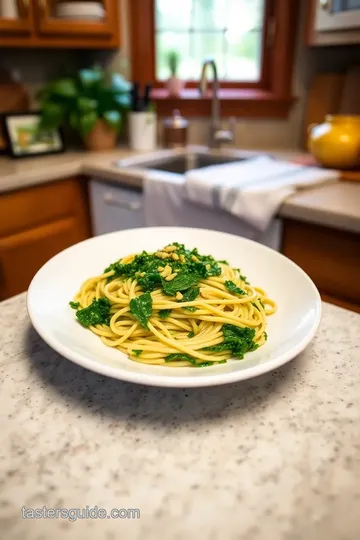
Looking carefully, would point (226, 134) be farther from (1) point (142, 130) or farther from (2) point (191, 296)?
(2) point (191, 296)

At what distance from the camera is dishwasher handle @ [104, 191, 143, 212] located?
70.0 inches

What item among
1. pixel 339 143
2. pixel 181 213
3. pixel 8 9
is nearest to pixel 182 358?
pixel 181 213

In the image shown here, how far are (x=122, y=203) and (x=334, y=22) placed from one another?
1010 mm

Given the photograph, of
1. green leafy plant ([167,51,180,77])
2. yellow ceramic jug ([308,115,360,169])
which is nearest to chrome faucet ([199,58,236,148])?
green leafy plant ([167,51,180,77])

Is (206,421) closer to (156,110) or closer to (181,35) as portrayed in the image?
(156,110)

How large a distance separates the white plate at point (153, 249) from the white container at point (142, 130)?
4.57 feet

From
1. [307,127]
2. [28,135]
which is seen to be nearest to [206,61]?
[307,127]

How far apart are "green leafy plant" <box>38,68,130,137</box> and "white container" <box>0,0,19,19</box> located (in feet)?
1.03

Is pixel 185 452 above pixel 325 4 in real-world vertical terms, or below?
below

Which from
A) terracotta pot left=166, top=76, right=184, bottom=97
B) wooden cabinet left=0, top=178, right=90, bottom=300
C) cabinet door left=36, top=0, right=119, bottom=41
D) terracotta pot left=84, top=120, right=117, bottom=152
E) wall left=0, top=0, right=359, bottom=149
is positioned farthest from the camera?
terracotta pot left=166, top=76, right=184, bottom=97

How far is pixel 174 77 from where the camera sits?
2.23 metres

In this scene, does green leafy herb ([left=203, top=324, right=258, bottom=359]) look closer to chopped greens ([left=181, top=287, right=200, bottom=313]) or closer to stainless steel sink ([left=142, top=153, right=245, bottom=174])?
chopped greens ([left=181, top=287, right=200, bottom=313])

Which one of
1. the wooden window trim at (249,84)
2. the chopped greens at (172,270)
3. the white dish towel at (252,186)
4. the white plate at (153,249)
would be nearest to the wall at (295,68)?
the wooden window trim at (249,84)

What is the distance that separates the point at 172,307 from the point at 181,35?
2099 millimetres
